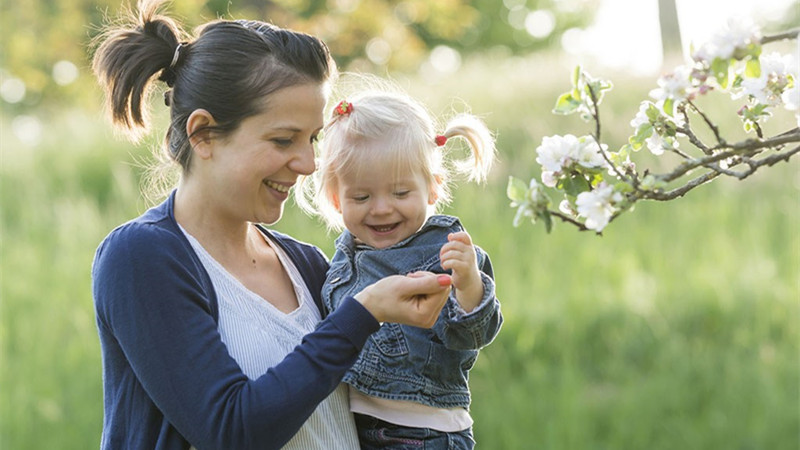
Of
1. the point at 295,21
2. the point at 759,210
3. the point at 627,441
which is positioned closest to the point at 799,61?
the point at 627,441

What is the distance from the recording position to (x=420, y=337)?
2.21 metres

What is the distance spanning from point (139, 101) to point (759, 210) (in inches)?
182

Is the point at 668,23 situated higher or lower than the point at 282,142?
lower

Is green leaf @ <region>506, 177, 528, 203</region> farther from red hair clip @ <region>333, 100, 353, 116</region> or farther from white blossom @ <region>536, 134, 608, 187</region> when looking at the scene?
red hair clip @ <region>333, 100, 353, 116</region>

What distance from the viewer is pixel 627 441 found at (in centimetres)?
461

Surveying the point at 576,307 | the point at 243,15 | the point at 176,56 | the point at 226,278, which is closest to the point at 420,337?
the point at 226,278

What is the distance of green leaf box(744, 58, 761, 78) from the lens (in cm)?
162

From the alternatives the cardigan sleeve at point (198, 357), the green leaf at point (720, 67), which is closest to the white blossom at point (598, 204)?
the green leaf at point (720, 67)

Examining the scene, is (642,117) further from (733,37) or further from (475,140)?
(475,140)

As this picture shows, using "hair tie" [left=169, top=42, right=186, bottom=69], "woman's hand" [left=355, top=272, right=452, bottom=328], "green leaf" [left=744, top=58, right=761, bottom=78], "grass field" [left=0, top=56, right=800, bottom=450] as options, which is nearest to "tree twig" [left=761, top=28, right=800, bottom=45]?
"green leaf" [left=744, top=58, right=761, bottom=78]

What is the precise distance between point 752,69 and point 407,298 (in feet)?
2.33

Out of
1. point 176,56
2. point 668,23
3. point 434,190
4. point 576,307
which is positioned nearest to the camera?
point 176,56

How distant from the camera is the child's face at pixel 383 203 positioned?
2277mm

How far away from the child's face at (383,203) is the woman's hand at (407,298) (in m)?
0.35
